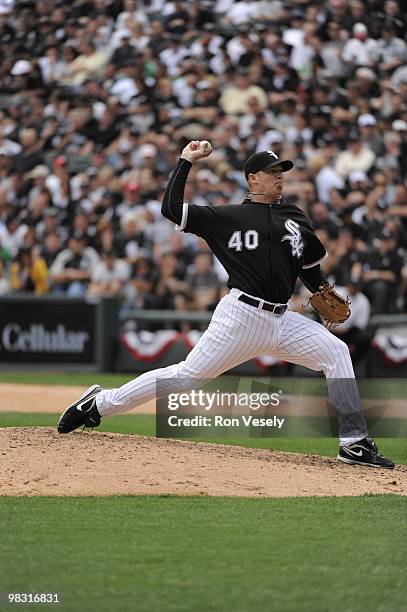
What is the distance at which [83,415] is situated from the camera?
24.8 feet

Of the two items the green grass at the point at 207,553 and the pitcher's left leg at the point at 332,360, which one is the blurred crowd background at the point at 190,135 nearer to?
the pitcher's left leg at the point at 332,360

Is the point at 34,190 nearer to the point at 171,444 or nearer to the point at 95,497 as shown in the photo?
the point at 171,444

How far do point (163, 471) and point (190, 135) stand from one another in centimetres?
1149

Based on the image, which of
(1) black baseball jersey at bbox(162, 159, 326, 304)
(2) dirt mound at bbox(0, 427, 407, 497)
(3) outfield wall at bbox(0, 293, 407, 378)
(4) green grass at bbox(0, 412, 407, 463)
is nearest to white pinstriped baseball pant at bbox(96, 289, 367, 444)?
(1) black baseball jersey at bbox(162, 159, 326, 304)

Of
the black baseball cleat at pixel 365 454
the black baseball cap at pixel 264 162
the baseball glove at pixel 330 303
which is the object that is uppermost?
the black baseball cap at pixel 264 162

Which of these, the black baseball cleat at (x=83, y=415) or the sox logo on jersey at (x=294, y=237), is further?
the black baseball cleat at (x=83, y=415)

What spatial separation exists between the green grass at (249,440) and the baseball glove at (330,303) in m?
1.10

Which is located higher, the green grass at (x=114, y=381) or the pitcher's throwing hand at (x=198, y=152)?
the pitcher's throwing hand at (x=198, y=152)

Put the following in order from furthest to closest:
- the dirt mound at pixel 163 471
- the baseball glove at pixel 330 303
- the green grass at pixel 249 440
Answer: the green grass at pixel 249 440 → the baseball glove at pixel 330 303 → the dirt mound at pixel 163 471

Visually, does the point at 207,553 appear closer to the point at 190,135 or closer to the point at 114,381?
the point at 114,381

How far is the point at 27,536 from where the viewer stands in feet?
17.4

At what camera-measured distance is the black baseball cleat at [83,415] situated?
753cm

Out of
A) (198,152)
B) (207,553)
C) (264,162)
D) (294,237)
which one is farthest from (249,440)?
(207,553)

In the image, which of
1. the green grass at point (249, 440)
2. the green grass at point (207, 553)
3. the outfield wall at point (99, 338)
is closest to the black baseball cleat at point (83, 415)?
the green grass at point (207, 553)
